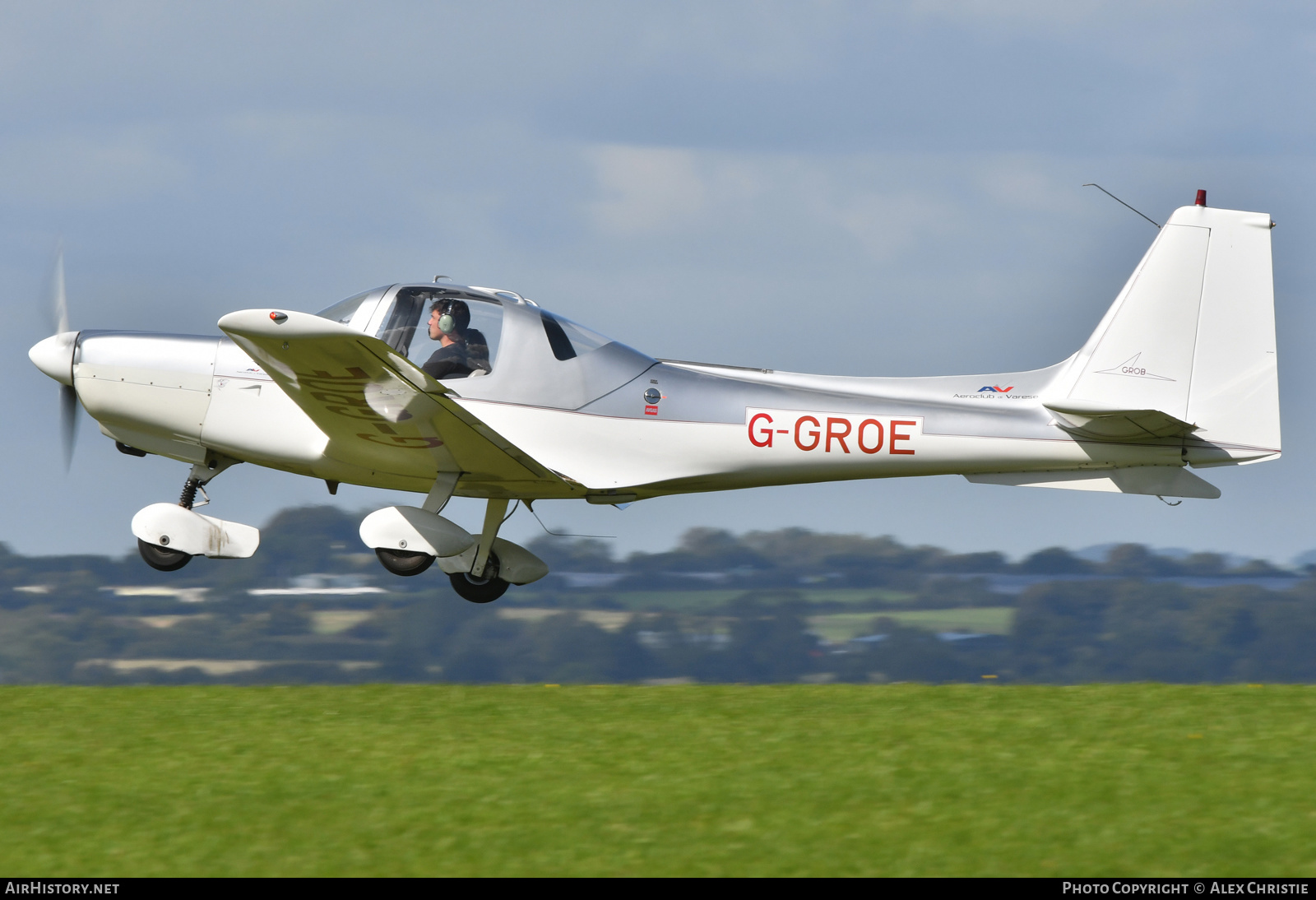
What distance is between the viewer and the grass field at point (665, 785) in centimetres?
533

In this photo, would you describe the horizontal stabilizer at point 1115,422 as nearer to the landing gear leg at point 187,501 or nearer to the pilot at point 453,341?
Answer: the pilot at point 453,341

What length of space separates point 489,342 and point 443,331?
14.1 inches

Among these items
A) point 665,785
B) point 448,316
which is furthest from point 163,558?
point 665,785

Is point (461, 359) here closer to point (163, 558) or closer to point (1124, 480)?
point (163, 558)

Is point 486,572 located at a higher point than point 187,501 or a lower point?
lower

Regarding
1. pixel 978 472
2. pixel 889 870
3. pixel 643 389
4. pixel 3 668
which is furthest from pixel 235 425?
pixel 3 668

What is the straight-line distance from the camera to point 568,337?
33.8 ft

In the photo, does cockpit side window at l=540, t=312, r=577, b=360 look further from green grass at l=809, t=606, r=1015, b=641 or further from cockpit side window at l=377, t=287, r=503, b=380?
green grass at l=809, t=606, r=1015, b=641

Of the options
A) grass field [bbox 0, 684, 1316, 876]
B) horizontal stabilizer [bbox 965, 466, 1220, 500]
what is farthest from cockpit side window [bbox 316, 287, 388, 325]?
horizontal stabilizer [bbox 965, 466, 1220, 500]

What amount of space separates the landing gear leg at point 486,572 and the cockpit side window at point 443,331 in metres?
1.39

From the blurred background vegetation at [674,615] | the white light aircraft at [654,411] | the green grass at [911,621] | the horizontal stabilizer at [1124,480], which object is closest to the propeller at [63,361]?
the white light aircraft at [654,411]

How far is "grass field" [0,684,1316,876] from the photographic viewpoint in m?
5.33
